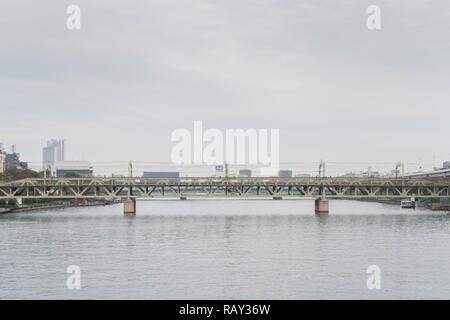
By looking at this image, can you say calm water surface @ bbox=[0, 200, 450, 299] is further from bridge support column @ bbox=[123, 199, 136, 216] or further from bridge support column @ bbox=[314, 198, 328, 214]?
bridge support column @ bbox=[314, 198, 328, 214]

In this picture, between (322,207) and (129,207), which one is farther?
(322,207)

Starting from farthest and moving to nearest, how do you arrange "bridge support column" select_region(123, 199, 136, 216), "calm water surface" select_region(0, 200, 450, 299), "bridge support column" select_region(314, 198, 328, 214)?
"bridge support column" select_region(314, 198, 328, 214), "bridge support column" select_region(123, 199, 136, 216), "calm water surface" select_region(0, 200, 450, 299)

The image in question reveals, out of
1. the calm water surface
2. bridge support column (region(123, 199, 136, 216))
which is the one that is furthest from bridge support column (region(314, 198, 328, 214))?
the calm water surface

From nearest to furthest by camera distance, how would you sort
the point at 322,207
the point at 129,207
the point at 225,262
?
the point at 225,262, the point at 129,207, the point at 322,207

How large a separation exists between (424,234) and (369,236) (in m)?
9.53

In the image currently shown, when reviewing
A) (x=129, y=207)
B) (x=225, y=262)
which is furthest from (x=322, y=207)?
(x=225, y=262)

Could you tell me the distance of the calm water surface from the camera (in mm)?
46281

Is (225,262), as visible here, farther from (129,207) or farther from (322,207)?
(322,207)

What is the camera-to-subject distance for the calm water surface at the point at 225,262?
4628 cm

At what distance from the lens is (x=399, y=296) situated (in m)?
44.8

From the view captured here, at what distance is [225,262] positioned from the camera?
6128 centimetres

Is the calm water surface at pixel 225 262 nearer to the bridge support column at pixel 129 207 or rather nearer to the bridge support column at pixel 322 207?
the bridge support column at pixel 129 207

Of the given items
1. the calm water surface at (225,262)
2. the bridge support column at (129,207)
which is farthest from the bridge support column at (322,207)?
the calm water surface at (225,262)

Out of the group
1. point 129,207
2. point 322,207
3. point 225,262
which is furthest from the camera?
point 322,207
